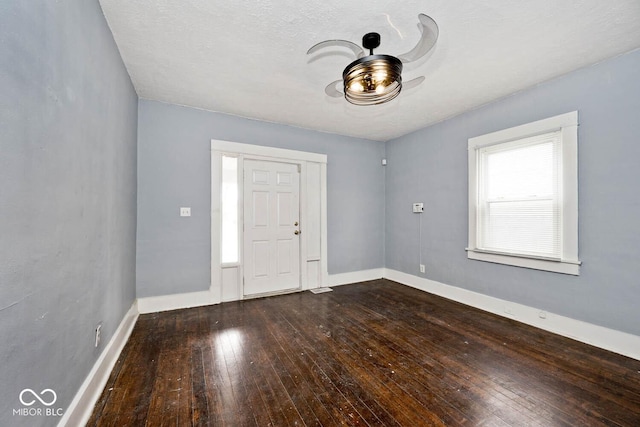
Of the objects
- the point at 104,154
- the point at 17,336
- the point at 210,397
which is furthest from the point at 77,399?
the point at 104,154

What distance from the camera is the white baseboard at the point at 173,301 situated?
329cm

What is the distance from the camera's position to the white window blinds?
2842 mm

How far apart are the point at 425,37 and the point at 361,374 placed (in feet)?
7.84

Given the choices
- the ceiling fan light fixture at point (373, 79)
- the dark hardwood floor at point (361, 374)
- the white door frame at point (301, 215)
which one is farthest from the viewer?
the white door frame at point (301, 215)

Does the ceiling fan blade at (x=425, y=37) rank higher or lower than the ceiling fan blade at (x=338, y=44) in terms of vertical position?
lower

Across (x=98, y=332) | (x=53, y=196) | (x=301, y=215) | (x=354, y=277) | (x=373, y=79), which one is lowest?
(x=354, y=277)

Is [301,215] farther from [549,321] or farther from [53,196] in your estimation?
[549,321]

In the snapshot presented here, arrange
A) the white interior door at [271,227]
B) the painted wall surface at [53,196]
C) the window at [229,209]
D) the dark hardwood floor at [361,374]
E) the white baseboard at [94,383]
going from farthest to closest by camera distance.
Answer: the white interior door at [271,227]
the window at [229,209]
the dark hardwood floor at [361,374]
the white baseboard at [94,383]
the painted wall surface at [53,196]

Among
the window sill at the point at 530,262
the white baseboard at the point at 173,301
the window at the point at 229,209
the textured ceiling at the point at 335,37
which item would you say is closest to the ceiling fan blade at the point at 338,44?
the textured ceiling at the point at 335,37

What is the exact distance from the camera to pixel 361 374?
206 cm

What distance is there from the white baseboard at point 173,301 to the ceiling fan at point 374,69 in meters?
3.07

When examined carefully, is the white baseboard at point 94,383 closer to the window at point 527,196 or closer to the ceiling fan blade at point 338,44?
the ceiling fan blade at point 338,44

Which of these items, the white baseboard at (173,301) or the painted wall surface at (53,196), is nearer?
the painted wall surface at (53,196)

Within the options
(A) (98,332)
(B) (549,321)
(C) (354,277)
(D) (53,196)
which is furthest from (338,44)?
(C) (354,277)
